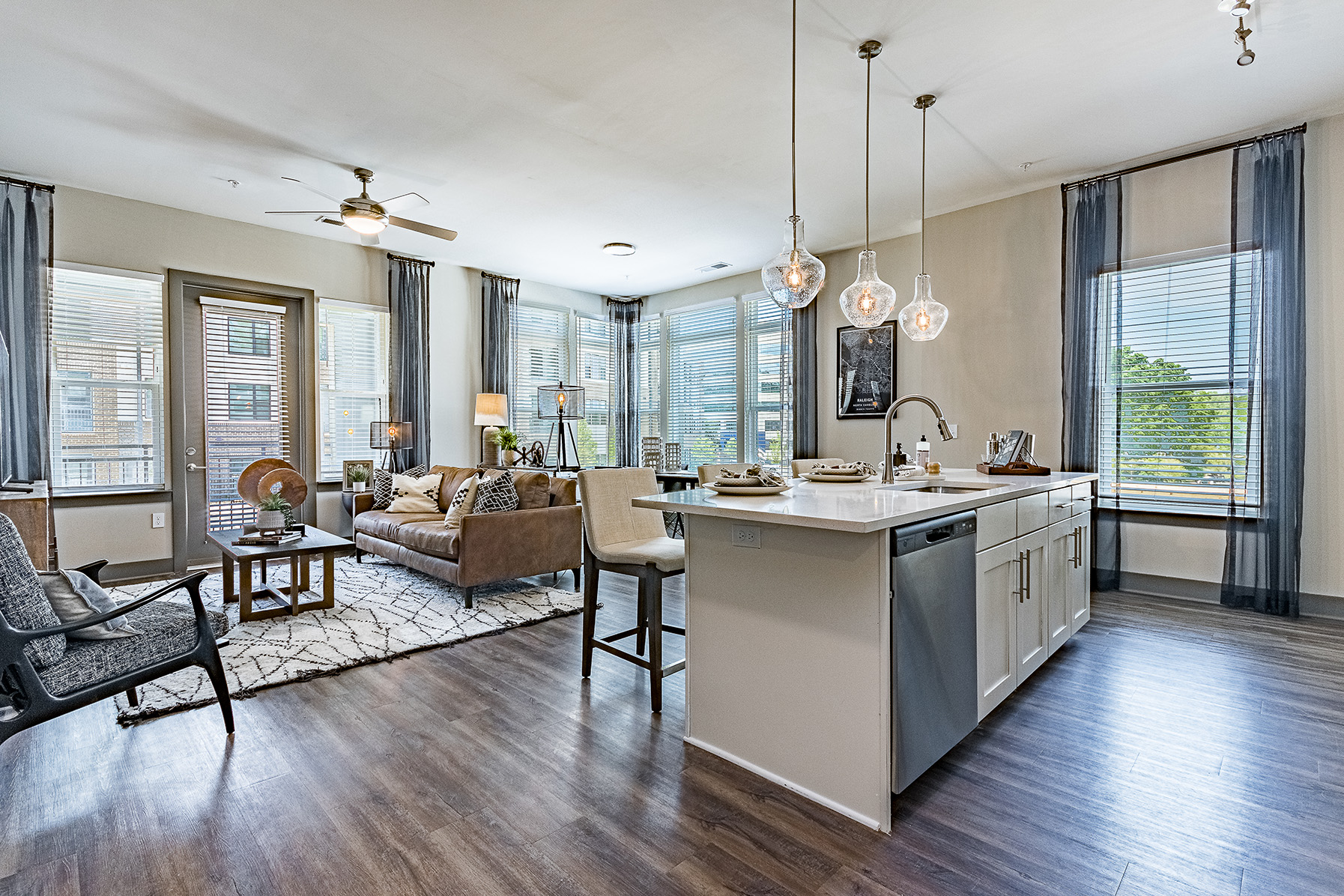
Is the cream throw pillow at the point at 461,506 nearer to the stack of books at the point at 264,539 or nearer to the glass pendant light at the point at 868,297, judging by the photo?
the stack of books at the point at 264,539

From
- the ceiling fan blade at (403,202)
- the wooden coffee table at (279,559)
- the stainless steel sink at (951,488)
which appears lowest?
the wooden coffee table at (279,559)

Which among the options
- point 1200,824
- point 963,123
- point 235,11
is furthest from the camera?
point 963,123

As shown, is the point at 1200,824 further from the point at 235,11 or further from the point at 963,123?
the point at 235,11

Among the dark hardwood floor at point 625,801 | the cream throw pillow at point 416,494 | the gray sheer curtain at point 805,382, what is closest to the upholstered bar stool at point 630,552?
the dark hardwood floor at point 625,801

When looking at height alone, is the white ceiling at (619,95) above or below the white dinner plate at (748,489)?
above

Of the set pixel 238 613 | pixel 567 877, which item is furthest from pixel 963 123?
pixel 238 613

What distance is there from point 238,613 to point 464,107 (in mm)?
3314

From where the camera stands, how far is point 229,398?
5609 millimetres

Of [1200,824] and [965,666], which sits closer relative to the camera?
[1200,824]

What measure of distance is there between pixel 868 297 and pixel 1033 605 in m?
1.62

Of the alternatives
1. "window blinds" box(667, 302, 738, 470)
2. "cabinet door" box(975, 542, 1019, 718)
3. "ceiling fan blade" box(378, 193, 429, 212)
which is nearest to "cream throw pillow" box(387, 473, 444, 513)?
"ceiling fan blade" box(378, 193, 429, 212)

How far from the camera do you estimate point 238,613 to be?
3922 millimetres

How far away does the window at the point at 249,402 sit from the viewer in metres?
5.63

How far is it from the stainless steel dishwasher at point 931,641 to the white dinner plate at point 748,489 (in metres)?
0.62
